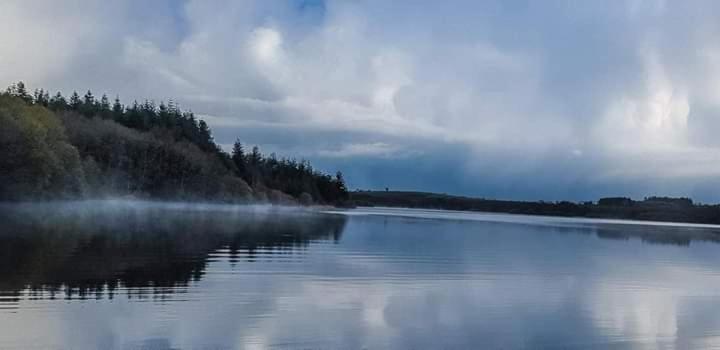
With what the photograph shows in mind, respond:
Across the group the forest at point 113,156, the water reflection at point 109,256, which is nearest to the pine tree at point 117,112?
the forest at point 113,156

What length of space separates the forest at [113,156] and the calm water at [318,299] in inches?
1610

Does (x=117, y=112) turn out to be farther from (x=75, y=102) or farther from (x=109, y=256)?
(x=109, y=256)

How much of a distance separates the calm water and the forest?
40.9 meters

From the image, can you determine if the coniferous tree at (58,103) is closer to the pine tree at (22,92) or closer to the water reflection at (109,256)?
the pine tree at (22,92)

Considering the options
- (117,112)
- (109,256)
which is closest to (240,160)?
(117,112)

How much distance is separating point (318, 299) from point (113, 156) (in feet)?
365

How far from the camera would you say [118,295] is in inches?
842

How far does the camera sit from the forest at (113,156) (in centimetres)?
8250

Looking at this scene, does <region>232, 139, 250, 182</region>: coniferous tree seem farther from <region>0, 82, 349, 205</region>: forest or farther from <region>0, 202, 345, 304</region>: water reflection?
<region>0, 202, 345, 304</region>: water reflection

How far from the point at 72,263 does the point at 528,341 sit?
58.4 ft

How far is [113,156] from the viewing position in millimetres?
127000

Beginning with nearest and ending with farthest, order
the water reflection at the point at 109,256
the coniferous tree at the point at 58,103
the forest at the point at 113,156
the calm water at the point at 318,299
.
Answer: the calm water at the point at 318,299 → the water reflection at the point at 109,256 → the forest at the point at 113,156 → the coniferous tree at the point at 58,103

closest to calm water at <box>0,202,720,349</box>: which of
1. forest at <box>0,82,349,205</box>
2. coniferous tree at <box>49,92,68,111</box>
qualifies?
forest at <box>0,82,349,205</box>

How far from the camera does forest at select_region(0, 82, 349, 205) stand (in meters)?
82.5
